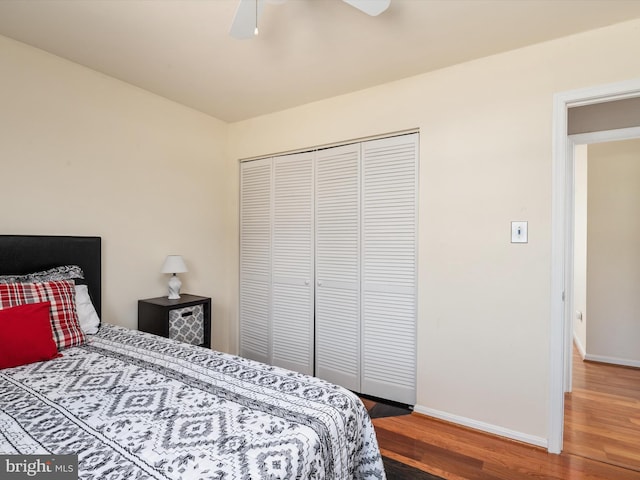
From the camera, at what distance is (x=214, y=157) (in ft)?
11.6

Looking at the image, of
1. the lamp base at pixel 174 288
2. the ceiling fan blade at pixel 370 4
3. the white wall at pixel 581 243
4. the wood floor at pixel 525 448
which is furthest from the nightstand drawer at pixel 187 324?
the white wall at pixel 581 243

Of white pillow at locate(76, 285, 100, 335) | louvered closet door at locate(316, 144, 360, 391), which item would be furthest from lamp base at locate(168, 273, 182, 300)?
louvered closet door at locate(316, 144, 360, 391)

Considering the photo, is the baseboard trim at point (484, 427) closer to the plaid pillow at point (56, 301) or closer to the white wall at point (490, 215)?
the white wall at point (490, 215)

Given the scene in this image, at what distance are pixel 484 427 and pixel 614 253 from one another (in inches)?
105

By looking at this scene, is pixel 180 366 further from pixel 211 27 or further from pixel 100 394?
pixel 211 27

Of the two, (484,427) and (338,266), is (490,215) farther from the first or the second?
(484,427)

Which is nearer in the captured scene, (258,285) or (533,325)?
(533,325)

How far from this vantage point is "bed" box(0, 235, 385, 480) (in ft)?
3.18

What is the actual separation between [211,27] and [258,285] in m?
2.22

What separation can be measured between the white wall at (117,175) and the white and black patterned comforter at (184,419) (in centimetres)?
113

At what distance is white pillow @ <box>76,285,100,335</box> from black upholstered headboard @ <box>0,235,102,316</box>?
0.71 feet

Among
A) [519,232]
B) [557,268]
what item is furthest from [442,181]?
[557,268]

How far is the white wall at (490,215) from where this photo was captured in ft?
6.92

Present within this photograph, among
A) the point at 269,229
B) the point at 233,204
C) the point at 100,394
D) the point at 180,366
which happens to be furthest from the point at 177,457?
the point at 233,204
